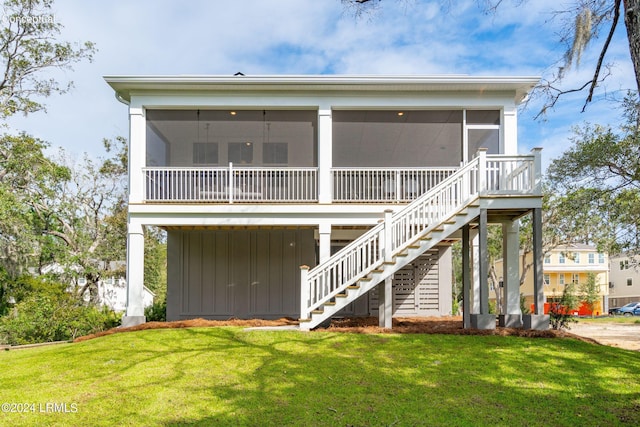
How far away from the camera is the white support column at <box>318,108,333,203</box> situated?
10.1 meters

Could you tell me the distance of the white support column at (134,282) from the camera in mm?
9664

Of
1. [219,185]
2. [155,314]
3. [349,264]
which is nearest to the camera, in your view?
[349,264]

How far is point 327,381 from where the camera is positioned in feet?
18.1

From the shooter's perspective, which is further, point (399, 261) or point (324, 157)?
point (324, 157)

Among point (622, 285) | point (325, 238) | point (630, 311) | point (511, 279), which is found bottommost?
point (630, 311)

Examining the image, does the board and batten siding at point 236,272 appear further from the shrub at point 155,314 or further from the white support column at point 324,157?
the white support column at point 324,157

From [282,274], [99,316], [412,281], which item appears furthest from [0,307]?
[412,281]

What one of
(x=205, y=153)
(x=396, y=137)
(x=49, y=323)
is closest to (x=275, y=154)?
(x=205, y=153)

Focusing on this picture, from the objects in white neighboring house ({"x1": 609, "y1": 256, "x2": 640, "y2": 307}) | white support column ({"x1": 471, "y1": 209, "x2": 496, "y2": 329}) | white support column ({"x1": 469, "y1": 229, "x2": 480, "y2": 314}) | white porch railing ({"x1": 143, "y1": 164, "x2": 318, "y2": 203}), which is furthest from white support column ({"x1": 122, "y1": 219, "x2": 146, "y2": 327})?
white neighboring house ({"x1": 609, "y1": 256, "x2": 640, "y2": 307})

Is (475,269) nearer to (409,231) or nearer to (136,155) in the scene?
(409,231)

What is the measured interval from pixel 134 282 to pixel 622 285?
4735cm

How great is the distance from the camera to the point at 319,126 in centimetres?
1012

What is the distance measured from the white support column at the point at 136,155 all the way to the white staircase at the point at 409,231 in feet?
14.8

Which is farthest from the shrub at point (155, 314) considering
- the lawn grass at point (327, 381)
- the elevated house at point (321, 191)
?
the lawn grass at point (327, 381)
